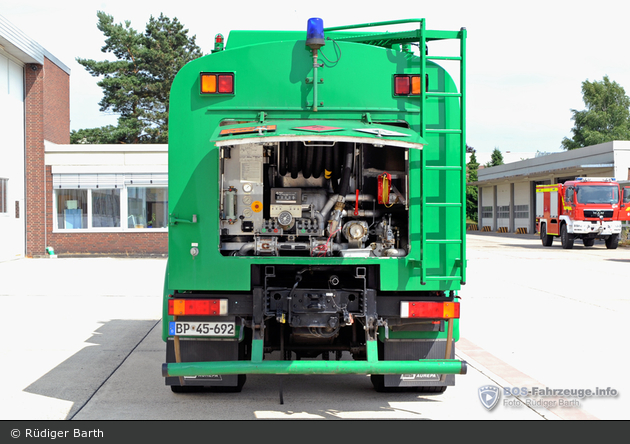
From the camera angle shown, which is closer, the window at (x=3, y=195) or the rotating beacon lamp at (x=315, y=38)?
the rotating beacon lamp at (x=315, y=38)

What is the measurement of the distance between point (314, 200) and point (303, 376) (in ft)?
7.12

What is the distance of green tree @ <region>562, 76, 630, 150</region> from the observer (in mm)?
61156

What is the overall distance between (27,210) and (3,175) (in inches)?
77.9

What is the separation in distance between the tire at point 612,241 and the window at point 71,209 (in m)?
22.1

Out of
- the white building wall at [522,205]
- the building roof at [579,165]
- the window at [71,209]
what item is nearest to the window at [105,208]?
the window at [71,209]

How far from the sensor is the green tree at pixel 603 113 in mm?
61156

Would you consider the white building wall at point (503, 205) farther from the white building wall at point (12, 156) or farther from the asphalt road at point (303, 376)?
the white building wall at point (12, 156)

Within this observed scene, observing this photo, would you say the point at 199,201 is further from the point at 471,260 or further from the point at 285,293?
the point at 471,260

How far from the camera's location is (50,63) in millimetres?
25047

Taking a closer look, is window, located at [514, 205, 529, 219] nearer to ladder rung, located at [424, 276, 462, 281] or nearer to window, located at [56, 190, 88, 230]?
window, located at [56, 190, 88, 230]

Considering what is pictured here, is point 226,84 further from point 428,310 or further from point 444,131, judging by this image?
point 428,310

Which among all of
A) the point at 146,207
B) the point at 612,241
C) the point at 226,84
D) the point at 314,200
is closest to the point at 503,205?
the point at 612,241

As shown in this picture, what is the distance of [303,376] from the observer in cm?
664

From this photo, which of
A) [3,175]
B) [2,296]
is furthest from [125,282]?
[3,175]
